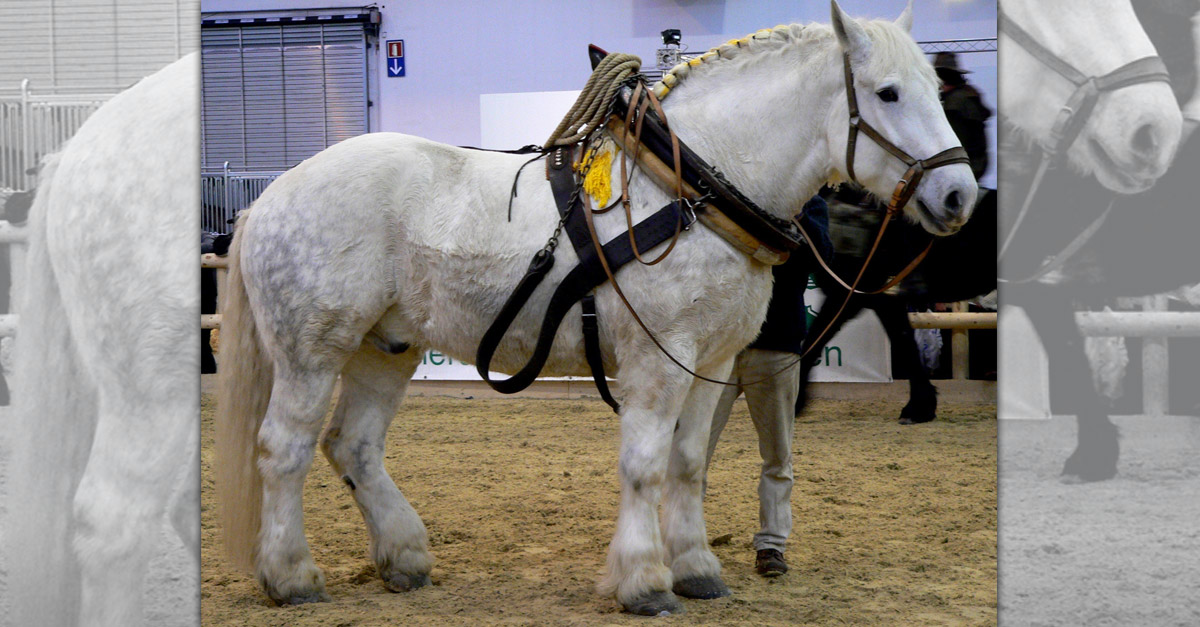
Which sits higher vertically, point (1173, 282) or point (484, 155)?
point (484, 155)

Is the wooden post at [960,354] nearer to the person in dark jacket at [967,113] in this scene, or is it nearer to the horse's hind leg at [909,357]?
the horse's hind leg at [909,357]

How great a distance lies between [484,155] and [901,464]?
3664 millimetres

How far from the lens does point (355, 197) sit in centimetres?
332

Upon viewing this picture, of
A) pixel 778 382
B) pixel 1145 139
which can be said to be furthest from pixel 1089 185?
pixel 778 382

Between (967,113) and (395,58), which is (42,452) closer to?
(967,113)

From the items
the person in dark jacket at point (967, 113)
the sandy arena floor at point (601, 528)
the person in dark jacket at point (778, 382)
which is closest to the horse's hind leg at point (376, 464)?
the sandy arena floor at point (601, 528)

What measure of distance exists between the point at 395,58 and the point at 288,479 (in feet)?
23.5

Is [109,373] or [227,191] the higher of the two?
[227,191]

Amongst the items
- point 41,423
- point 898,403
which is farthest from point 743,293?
point 898,403

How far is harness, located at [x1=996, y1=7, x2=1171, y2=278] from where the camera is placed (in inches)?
86.7

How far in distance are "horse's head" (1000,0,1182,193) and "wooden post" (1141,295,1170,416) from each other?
0.90ft

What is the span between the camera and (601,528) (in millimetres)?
4488

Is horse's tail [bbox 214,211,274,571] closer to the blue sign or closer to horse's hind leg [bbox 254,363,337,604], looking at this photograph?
horse's hind leg [bbox 254,363,337,604]

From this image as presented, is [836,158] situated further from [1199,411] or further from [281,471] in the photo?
[281,471]
